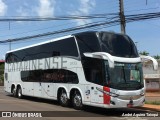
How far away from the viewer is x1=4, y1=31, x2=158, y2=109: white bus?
54.6 feet

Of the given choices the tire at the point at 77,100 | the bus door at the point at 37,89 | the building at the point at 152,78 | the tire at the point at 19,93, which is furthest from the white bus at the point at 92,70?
the building at the point at 152,78

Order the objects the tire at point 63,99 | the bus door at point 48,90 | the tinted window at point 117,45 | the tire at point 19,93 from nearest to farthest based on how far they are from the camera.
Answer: the tinted window at point 117,45 → the tire at point 63,99 → the bus door at point 48,90 → the tire at point 19,93

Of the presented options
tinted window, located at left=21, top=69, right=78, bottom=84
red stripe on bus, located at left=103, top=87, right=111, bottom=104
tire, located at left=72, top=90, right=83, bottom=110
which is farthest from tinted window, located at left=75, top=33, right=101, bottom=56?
tire, located at left=72, top=90, right=83, bottom=110

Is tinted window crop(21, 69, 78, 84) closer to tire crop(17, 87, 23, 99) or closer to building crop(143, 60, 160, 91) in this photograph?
tire crop(17, 87, 23, 99)

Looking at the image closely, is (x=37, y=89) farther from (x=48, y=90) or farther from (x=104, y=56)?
(x=104, y=56)

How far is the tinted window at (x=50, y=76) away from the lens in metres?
19.6

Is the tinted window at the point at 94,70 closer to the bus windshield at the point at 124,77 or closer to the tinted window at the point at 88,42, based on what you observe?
the bus windshield at the point at 124,77

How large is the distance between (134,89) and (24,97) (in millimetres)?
12851

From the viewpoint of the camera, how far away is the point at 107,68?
1667 centimetres

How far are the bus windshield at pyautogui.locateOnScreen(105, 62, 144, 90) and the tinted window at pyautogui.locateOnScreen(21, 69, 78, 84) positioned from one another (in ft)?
9.19

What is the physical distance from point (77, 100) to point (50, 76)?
3691 millimetres

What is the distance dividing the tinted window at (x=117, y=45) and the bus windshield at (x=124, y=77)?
1.93ft

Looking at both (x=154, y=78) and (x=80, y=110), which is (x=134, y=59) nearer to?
(x=80, y=110)

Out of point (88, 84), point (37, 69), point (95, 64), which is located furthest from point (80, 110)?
point (37, 69)
